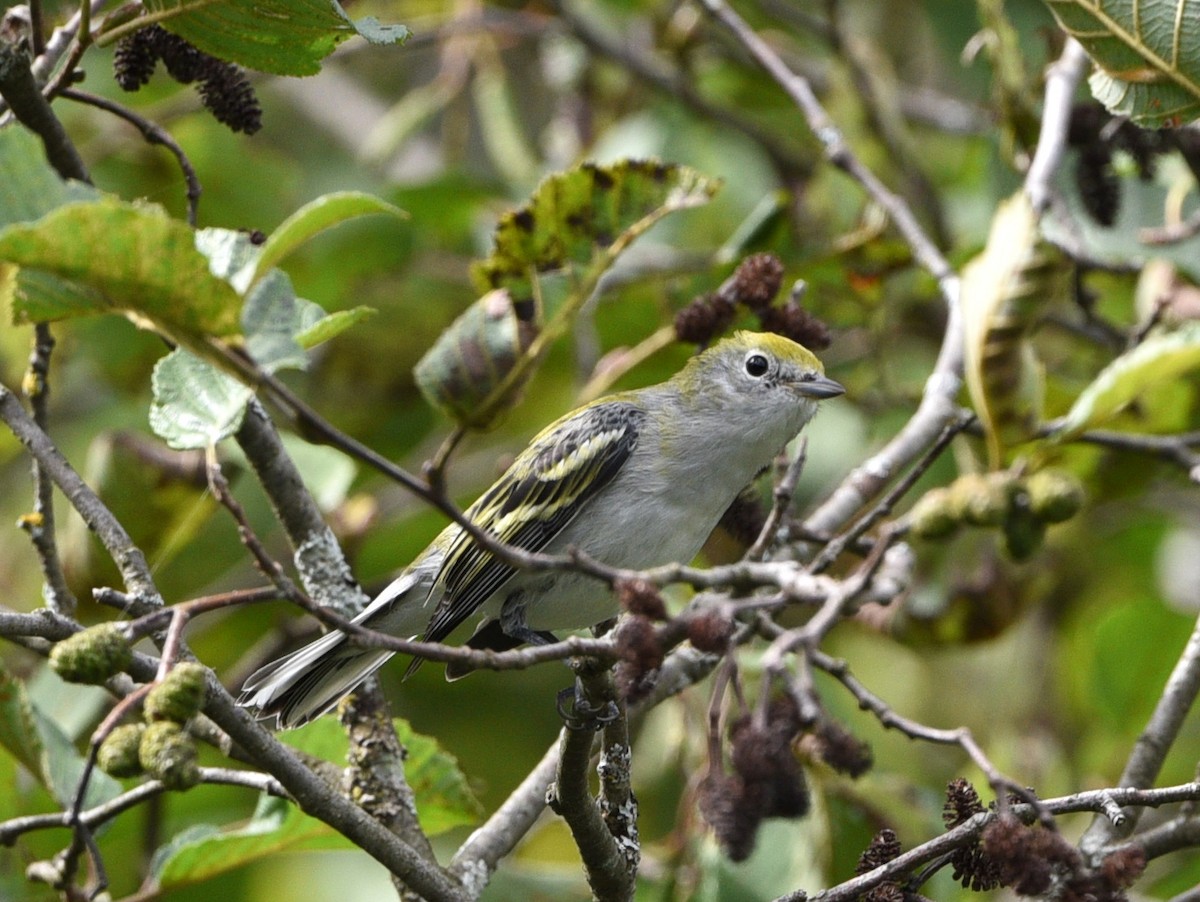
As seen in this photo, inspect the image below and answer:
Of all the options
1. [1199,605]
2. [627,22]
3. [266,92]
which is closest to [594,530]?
[1199,605]

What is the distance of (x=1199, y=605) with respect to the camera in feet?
19.7

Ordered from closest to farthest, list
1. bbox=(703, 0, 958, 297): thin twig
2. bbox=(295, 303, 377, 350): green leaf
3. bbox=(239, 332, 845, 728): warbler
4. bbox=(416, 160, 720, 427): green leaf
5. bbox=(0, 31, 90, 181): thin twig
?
bbox=(295, 303, 377, 350): green leaf, bbox=(416, 160, 720, 427): green leaf, bbox=(0, 31, 90, 181): thin twig, bbox=(239, 332, 845, 728): warbler, bbox=(703, 0, 958, 297): thin twig

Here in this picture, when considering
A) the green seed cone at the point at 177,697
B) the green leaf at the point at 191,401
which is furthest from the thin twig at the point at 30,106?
the green seed cone at the point at 177,697

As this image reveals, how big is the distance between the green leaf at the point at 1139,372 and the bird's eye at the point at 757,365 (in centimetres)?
85

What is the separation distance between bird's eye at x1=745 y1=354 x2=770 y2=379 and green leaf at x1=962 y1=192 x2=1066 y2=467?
1.90 ft

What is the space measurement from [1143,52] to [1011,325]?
837mm

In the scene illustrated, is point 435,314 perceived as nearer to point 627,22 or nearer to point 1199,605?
point 627,22

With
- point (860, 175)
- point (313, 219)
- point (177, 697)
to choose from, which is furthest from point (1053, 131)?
point (177, 697)

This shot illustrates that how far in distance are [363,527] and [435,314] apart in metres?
1.47

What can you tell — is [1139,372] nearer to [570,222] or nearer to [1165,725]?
[1165,725]

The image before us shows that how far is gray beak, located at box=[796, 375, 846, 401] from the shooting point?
365cm

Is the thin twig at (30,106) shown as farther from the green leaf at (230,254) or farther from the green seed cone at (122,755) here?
the green seed cone at (122,755)

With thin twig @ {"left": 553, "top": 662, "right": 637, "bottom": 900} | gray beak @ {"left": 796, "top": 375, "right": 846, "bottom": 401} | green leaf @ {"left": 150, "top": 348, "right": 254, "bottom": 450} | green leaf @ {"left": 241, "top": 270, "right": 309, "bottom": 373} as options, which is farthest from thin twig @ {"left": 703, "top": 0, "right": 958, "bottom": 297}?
green leaf @ {"left": 241, "top": 270, "right": 309, "bottom": 373}

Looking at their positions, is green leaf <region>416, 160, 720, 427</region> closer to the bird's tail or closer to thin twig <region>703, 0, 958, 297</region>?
the bird's tail
